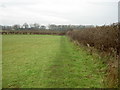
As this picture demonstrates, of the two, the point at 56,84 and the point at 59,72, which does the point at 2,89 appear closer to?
the point at 56,84

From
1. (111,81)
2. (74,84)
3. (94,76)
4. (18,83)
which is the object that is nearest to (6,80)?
(18,83)

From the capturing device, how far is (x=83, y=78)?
22.6 feet

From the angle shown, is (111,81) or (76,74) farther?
(76,74)

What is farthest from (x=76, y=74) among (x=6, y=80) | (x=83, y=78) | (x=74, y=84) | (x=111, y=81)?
(x=6, y=80)

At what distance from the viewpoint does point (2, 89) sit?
584 cm

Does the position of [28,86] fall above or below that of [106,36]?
below

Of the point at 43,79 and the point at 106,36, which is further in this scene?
the point at 106,36

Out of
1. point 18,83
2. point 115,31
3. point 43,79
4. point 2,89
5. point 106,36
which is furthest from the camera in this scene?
point 106,36

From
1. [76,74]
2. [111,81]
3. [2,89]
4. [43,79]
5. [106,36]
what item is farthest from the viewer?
[106,36]

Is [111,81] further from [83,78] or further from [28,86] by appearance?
[28,86]

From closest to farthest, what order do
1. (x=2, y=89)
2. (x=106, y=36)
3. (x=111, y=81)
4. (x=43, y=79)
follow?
1. (x=111, y=81)
2. (x=2, y=89)
3. (x=43, y=79)
4. (x=106, y=36)

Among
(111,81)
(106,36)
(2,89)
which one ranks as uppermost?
(106,36)

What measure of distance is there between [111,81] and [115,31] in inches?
177

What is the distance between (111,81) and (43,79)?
108 inches
